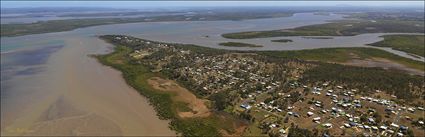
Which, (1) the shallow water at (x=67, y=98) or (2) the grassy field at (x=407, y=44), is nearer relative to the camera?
(1) the shallow water at (x=67, y=98)

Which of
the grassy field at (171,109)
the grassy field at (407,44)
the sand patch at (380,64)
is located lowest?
the grassy field at (171,109)

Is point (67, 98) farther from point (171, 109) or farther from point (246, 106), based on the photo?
point (246, 106)

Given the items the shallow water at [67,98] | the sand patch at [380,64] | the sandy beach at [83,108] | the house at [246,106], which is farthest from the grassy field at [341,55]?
the sandy beach at [83,108]

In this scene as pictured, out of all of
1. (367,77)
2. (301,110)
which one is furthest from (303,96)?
(367,77)

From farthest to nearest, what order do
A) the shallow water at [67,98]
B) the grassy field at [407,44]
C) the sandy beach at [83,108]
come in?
the grassy field at [407,44], the shallow water at [67,98], the sandy beach at [83,108]

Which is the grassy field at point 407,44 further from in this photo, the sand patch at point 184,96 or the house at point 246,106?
the sand patch at point 184,96

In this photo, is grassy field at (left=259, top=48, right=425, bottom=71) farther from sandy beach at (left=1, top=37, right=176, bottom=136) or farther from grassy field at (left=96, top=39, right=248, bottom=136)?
sandy beach at (left=1, top=37, right=176, bottom=136)

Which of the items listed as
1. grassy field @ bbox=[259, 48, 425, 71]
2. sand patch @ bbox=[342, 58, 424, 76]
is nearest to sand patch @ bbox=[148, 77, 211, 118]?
grassy field @ bbox=[259, 48, 425, 71]
